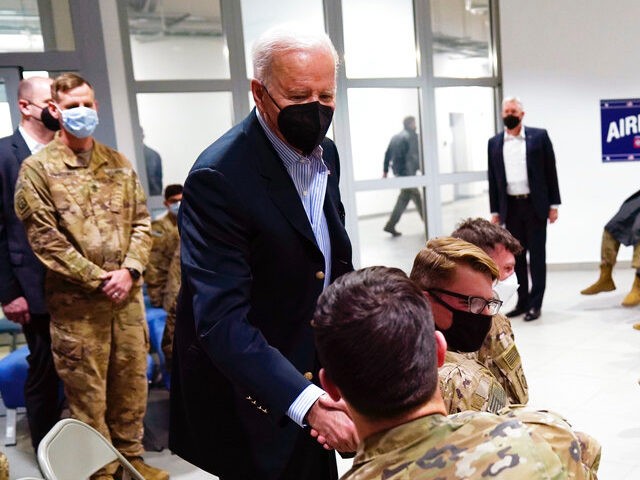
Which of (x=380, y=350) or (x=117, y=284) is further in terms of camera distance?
(x=117, y=284)

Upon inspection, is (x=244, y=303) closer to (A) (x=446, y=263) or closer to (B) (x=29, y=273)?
(A) (x=446, y=263)

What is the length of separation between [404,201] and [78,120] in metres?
4.33

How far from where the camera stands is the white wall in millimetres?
6215

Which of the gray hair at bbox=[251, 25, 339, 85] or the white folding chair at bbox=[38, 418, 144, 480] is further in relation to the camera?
the white folding chair at bbox=[38, 418, 144, 480]

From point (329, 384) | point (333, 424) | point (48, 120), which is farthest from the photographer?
point (48, 120)

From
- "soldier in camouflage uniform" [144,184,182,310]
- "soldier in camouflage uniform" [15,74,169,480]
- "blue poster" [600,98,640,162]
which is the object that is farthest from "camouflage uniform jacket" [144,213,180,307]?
"blue poster" [600,98,640,162]

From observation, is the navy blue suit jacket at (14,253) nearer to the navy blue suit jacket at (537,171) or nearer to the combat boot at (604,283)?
the navy blue suit jacket at (537,171)

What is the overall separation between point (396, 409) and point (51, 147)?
218 cm

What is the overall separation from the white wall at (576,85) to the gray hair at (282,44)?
18.7 ft

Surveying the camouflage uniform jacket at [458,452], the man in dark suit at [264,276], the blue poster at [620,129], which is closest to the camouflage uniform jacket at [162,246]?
the man in dark suit at [264,276]

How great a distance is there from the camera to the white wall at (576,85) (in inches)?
245

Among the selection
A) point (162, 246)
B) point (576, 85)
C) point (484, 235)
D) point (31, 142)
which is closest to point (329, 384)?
point (484, 235)

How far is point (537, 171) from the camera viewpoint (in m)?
4.93

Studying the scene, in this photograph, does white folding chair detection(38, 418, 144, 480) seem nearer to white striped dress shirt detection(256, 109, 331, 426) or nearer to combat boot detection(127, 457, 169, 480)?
white striped dress shirt detection(256, 109, 331, 426)
